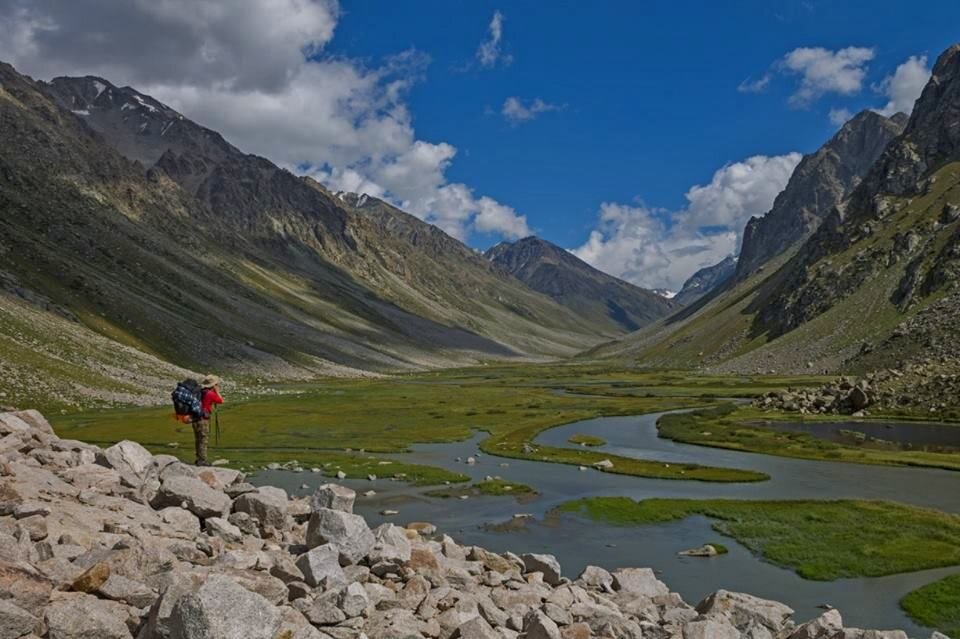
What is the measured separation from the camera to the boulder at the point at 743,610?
25.5 m

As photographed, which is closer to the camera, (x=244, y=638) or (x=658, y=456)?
(x=244, y=638)

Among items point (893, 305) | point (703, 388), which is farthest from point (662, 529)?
point (893, 305)

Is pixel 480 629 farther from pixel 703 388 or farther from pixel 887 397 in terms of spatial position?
pixel 703 388

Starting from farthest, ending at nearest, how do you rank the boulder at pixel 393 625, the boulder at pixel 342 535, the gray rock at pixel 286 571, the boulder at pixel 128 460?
the boulder at pixel 128 460 → the boulder at pixel 342 535 → the gray rock at pixel 286 571 → the boulder at pixel 393 625

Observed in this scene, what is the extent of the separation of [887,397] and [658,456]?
54.6m

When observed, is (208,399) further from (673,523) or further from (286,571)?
(673,523)

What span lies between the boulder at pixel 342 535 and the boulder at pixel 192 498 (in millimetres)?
4574

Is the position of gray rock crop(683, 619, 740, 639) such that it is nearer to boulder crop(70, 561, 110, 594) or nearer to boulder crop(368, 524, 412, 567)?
boulder crop(368, 524, 412, 567)

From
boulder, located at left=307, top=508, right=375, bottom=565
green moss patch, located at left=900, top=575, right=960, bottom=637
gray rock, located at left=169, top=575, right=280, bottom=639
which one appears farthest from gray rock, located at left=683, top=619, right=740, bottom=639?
green moss patch, located at left=900, top=575, right=960, bottom=637

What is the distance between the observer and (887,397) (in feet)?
375

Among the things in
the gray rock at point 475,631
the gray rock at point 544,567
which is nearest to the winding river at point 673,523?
the gray rock at point 544,567

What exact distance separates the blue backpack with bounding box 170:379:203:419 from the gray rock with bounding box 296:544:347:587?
17600 millimetres

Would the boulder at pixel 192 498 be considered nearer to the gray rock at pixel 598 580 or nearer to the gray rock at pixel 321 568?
the gray rock at pixel 321 568

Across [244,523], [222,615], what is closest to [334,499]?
[244,523]
